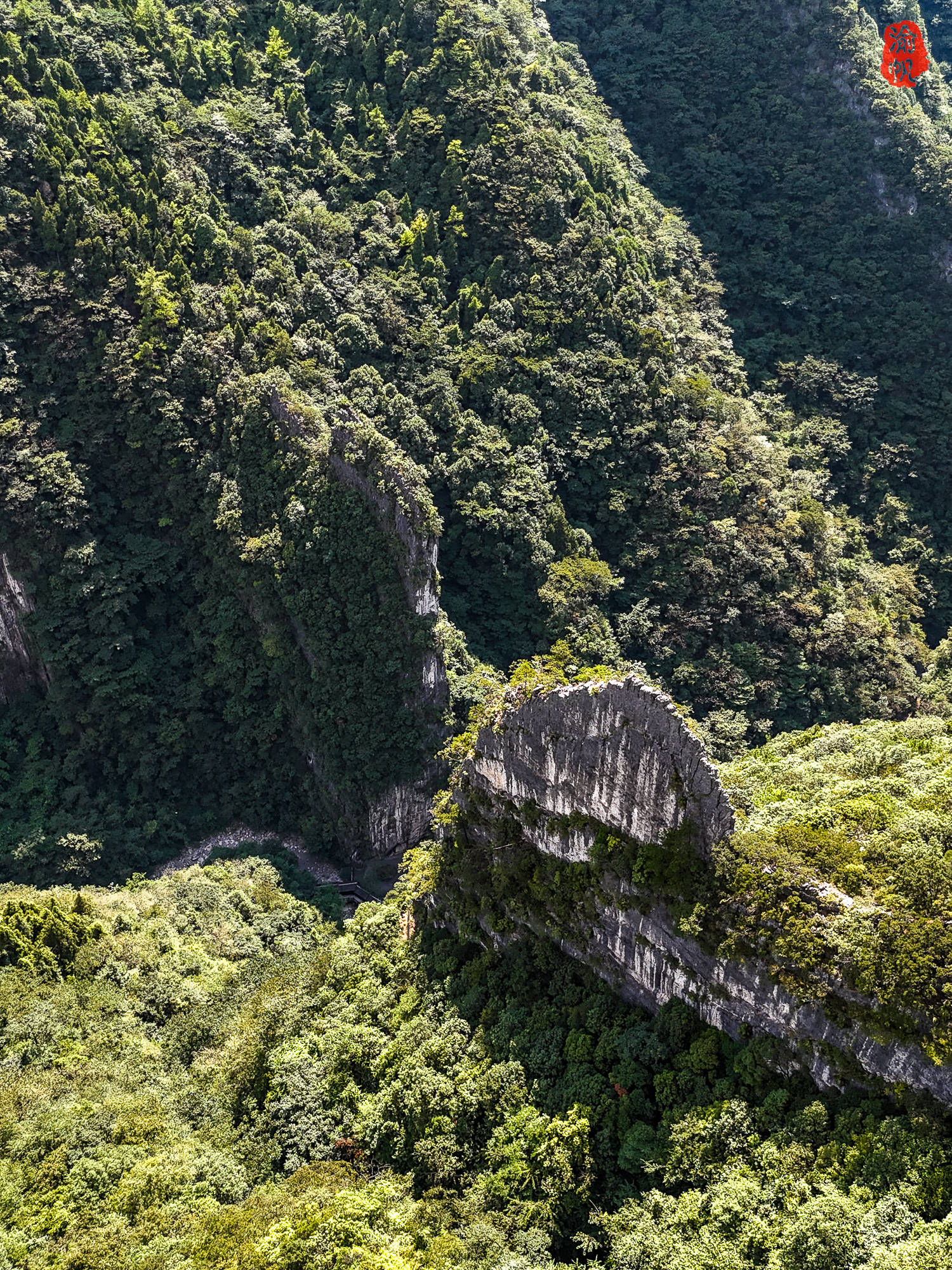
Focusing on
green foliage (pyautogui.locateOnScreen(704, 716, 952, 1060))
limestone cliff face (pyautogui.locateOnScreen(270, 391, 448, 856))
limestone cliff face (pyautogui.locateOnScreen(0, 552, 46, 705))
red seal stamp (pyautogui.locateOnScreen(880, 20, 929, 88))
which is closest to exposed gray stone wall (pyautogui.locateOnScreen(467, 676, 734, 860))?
green foliage (pyautogui.locateOnScreen(704, 716, 952, 1060))

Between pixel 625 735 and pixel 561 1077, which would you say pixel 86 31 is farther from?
pixel 561 1077

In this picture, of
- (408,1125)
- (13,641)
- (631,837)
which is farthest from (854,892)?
(13,641)

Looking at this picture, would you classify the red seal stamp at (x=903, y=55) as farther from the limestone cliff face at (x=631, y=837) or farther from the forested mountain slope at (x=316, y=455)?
the limestone cliff face at (x=631, y=837)

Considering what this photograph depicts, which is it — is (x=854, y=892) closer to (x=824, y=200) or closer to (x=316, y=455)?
(x=316, y=455)

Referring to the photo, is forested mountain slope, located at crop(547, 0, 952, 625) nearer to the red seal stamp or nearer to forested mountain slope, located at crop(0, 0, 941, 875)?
the red seal stamp

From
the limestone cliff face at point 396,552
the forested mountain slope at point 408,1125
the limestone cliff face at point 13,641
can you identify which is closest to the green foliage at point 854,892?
the forested mountain slope at point 408,1125

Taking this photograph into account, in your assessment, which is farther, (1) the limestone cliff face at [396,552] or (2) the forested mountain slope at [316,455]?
(2) the forested mountain slope at [316,455]
